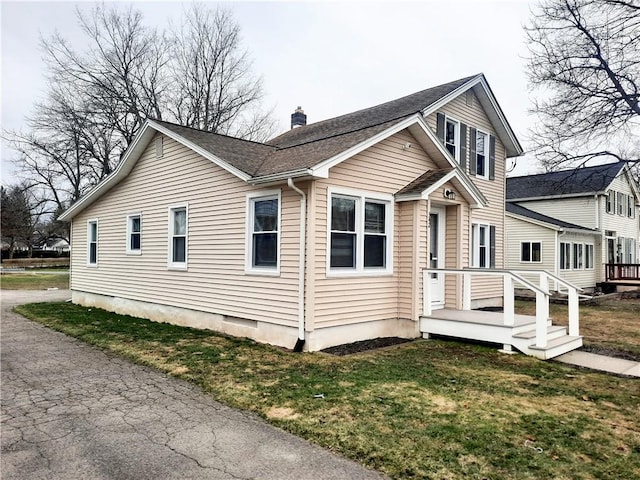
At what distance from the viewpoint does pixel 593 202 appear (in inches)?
910

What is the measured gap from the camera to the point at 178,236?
34.9ft

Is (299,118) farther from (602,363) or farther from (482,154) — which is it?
(602,363)

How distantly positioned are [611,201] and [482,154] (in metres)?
15.1

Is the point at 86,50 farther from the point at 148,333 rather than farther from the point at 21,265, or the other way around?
the point at 21,265

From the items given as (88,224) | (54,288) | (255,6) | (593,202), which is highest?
(255,6)

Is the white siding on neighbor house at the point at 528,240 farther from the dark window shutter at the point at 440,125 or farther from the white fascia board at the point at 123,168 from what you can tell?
the white fascia board at the point at 123,168

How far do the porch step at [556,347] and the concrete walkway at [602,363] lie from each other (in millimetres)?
102

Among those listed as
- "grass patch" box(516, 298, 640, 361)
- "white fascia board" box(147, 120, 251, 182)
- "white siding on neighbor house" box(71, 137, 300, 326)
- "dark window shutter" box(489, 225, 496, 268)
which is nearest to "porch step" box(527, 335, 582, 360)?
"grass patch" box(516, 298, 640, 361)

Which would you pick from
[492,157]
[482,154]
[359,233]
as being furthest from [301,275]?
[492,157]

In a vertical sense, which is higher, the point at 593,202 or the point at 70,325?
the point at 593,202

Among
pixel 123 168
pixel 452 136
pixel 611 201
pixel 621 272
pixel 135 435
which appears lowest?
pixel 135 435

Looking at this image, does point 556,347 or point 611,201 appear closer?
point 556,347

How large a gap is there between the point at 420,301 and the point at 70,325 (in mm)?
8425

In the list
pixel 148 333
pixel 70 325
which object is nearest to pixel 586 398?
pixel 148 333
